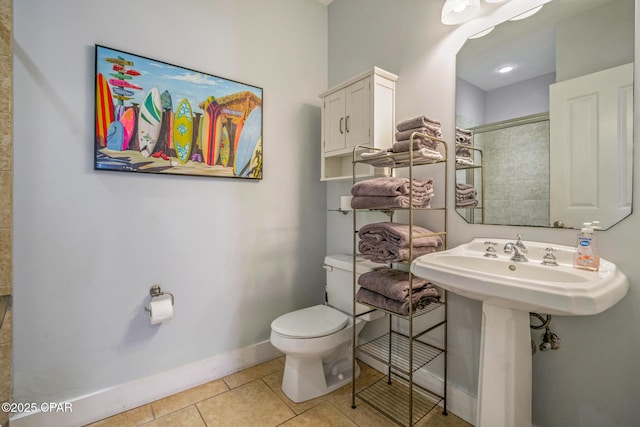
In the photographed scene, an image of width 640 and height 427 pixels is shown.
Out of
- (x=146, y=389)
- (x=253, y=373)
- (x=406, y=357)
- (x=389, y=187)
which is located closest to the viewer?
(x=389, y=187)

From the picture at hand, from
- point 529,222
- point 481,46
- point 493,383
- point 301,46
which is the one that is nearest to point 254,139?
point 301,46

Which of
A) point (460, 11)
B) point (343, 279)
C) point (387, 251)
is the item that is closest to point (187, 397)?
point (343, 279)

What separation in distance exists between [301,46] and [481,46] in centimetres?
136

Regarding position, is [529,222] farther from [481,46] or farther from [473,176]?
[481,46]

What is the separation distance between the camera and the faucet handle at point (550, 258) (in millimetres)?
1184

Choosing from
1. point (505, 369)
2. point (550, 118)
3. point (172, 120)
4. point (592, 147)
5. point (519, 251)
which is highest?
point (172, 120)

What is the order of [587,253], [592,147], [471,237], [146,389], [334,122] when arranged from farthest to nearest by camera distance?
[334,122] < [146,389] < [471,237] < [592,147] < [587,253]

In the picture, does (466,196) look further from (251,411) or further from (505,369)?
(251,411)

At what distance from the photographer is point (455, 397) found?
1591 millimetres

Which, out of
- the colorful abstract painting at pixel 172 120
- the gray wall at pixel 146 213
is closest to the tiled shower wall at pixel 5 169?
the gray wall at pixel 146 213

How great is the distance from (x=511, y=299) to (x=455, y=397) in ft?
3.26

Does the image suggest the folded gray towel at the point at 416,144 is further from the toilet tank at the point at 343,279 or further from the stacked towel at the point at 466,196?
the toilet tank at the point at 343,279

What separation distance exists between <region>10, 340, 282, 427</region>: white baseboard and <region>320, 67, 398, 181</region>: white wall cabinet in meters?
1.42

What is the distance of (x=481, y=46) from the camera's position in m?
1.52
